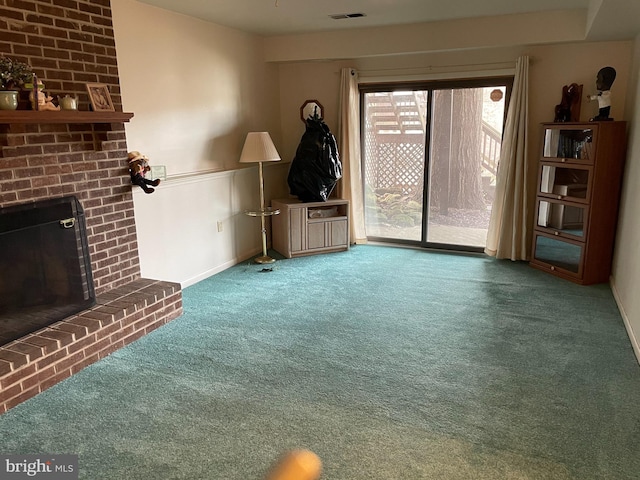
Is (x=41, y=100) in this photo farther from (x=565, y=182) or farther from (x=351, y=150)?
(x=565, y=182)

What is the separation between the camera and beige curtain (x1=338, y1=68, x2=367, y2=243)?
→ 17.0 ft

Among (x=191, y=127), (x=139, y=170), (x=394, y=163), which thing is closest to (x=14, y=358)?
(x=139, y=170)

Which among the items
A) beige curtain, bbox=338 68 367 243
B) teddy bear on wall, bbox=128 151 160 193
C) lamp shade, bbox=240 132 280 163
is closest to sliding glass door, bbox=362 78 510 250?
beige curtain, bbox=338 68 367 243

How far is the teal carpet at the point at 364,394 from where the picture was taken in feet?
6.43

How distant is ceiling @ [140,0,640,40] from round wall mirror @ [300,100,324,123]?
103cm

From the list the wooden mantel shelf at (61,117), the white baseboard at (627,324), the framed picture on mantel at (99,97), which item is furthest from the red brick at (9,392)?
the white baseboard at (627,324)

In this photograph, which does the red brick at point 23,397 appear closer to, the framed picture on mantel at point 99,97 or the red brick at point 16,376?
the red brick at point 16,376

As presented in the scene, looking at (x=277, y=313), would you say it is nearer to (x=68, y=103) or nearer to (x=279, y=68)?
(x=68, y=103)

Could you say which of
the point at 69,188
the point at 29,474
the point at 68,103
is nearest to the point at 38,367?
the point at 29,474

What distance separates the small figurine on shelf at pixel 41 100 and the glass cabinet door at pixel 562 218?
4.02 meters

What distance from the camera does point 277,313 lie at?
3.50m

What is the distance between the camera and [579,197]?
4055mm

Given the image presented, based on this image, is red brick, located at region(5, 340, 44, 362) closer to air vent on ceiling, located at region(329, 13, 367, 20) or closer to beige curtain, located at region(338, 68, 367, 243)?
air vent on ceiling, located at region(329, 13, 367, 20)

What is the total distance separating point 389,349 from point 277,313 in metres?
0.96
